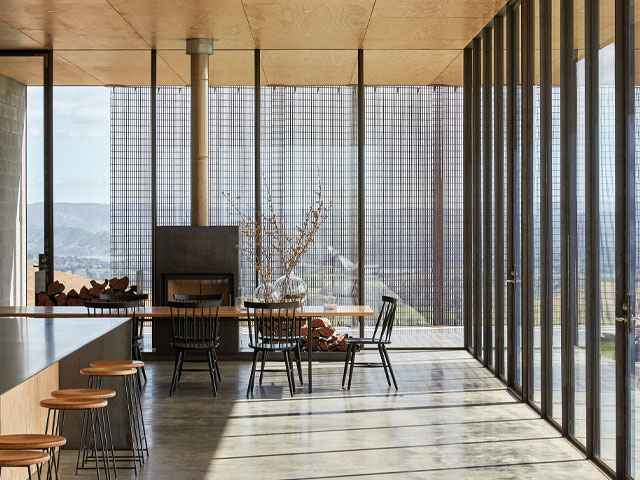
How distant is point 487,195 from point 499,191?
1.83ft

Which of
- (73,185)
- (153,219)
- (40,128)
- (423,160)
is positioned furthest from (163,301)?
(423,160)

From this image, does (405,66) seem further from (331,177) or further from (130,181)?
(130,181)

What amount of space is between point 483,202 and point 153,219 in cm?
386

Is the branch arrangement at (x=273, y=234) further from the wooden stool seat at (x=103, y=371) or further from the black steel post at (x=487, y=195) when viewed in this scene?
the wooden stool seat at (x=103, y=371)

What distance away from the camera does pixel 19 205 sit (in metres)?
8.98

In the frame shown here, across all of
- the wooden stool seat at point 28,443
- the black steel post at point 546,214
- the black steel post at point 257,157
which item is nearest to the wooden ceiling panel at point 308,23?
the black steel post at point 257,157

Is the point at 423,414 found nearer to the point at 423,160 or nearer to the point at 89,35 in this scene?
the point at 423,160

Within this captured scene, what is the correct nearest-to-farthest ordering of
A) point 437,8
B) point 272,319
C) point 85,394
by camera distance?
point 85,394 → point 272,319 → point 437,8

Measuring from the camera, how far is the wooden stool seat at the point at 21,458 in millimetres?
2795

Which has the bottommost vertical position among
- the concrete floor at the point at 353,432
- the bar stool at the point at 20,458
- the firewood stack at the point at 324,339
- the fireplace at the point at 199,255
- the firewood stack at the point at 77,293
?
the concrete floor at the point at 353,432

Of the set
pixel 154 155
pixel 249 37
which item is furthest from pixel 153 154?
pixel 249 37

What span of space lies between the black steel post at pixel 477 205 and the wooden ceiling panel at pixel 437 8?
3.03ft

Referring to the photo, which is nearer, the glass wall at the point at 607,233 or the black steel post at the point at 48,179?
the glass wall at the point at 607,233

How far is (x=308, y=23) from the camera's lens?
775 cm
